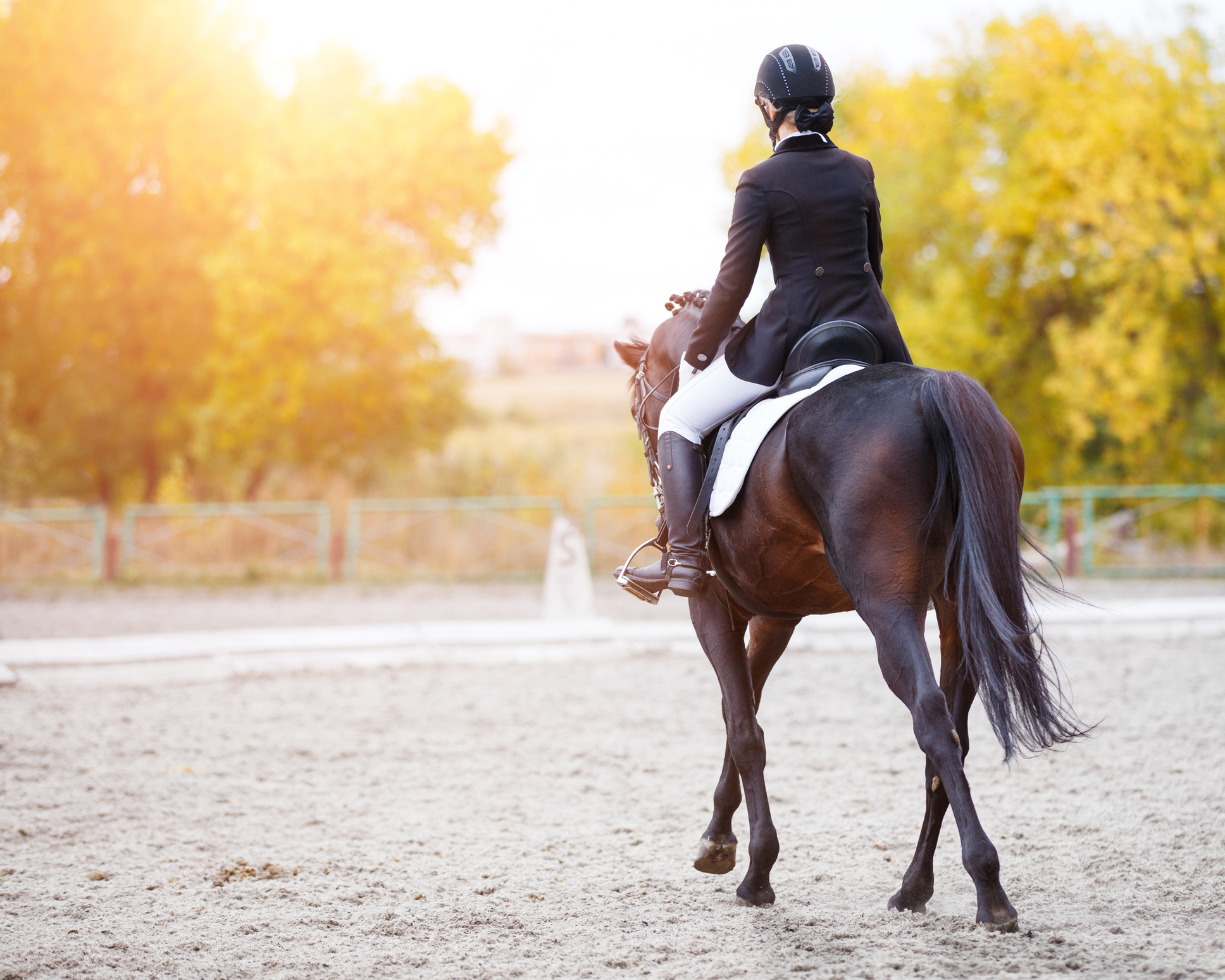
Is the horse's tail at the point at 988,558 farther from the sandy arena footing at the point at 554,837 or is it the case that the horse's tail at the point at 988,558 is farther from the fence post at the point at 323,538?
the fence post at the point at 323,538

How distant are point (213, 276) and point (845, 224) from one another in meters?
18.7

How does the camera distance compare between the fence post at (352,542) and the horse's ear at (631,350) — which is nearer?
the horse's ear at (631,350)

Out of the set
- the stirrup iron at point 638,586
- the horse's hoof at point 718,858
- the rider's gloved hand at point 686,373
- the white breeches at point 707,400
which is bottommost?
the horse's hoof at point 718,858

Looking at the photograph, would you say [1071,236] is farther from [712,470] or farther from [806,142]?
[712,470]

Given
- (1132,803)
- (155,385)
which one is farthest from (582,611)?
(155,385)

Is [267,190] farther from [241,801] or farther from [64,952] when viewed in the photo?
[64,952]

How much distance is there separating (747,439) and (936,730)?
1159mm

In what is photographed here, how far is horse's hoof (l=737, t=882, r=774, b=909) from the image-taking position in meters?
3.70

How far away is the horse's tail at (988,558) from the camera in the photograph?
3.00m

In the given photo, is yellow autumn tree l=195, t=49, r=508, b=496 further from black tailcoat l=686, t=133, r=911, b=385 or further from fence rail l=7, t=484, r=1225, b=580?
black tailcoat l=686, t=133, r=911, b=385

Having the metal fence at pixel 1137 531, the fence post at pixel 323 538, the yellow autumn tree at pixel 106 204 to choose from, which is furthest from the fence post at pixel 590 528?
the yellow autumn tree at pixel 106 204

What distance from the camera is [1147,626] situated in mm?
11102

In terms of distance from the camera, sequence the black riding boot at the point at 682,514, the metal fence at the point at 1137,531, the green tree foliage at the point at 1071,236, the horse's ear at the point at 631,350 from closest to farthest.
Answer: the black riding boot at the point at 682,514
the horse's ear at the point at 631,350
the metal fence at the point at 1137,531
the green tree foliage at the point at 1071,236

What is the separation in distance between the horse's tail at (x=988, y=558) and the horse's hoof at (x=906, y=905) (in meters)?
0.77
